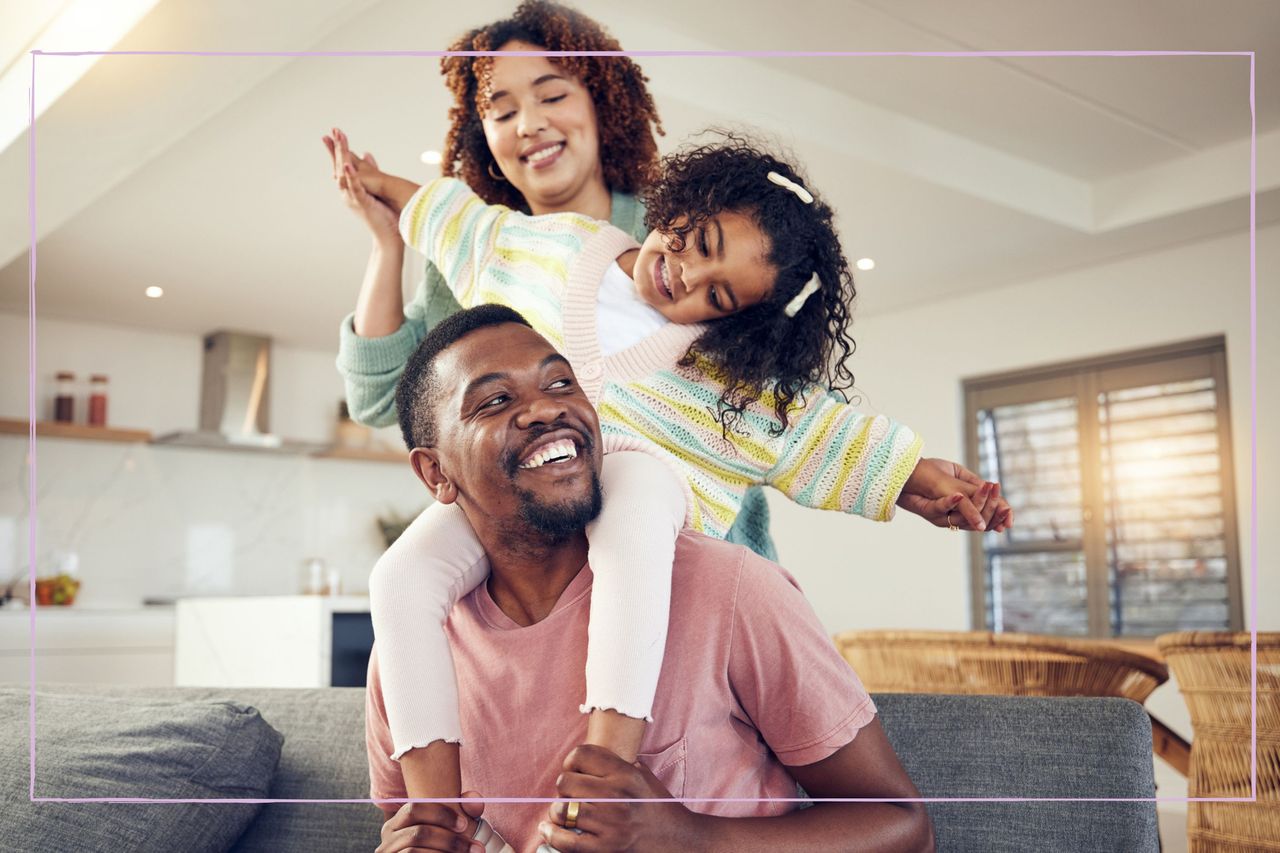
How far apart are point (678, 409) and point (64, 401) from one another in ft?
2.98

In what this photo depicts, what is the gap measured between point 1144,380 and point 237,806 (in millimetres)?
1065

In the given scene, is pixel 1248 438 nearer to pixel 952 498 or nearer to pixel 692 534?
pixel 952 498

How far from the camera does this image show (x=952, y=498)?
0.97m

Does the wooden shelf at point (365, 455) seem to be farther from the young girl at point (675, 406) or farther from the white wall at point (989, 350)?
the white wall at point (989, 350)

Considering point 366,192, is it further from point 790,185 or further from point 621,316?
point 790,185

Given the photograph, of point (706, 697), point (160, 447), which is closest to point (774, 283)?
point (706, 697)

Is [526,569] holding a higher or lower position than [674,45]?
lower

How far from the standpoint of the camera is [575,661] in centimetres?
100

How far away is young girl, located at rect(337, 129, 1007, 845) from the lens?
3.05 ft

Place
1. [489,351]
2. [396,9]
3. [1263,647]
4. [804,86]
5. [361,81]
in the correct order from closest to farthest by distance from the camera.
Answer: [489,351] → [361,81] → [804,86] → [396,9] → [1263,647]

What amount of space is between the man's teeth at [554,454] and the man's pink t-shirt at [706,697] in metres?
0.13

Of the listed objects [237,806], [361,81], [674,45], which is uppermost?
[674,45]

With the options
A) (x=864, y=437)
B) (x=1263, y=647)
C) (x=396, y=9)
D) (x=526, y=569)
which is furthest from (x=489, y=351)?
(x=1263, y=647)

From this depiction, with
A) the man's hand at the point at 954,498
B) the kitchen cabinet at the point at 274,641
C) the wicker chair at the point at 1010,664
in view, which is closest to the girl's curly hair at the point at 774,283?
the man's hand at the point at 954,498
